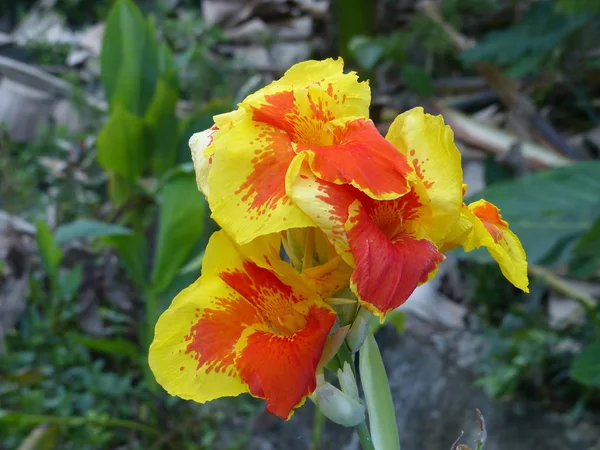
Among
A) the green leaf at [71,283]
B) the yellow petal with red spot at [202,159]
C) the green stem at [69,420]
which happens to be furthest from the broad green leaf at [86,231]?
the yellow petal with red spot at [202,159]

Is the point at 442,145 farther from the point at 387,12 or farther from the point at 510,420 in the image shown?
the point at 387,12

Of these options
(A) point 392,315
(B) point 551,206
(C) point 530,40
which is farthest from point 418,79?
(B) point 551,206

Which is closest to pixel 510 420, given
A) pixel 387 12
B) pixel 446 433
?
pixel 446 433

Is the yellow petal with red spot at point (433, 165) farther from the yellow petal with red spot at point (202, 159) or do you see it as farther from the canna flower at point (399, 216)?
the yellow petal with red spot at point (202, 159)

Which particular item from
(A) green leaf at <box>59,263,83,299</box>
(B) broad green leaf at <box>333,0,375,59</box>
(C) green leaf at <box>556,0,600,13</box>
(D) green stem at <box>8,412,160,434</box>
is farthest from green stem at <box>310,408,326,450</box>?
(B) broad green leaf at <box>333,0,375,59</box>

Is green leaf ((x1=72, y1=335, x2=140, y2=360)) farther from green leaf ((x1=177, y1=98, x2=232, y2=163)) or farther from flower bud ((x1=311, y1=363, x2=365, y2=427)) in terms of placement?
flower bud ((x1=311, y1=363, x2=365, y2=427))

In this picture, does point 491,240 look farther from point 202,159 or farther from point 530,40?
point 530,40
